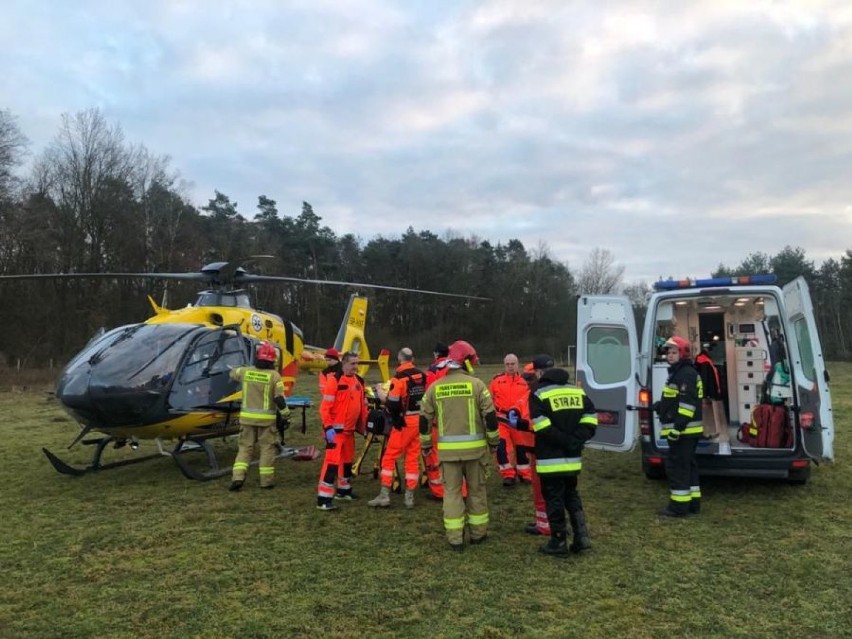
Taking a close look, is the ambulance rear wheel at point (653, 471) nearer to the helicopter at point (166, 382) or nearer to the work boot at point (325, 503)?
the work boot at point (325, 503)

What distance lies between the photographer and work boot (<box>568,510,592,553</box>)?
467cm

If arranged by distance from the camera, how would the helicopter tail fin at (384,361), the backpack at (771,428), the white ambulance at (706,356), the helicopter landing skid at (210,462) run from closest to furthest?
the white ambulance at (706,356) < the backpack at (771,428) < the helicopter landing skid at (210,462) < the helicopter tail fin at (384,361)

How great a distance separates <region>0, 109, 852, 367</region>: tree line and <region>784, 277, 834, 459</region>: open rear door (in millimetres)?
18458

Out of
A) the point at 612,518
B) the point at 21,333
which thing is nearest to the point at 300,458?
the point at 612,518

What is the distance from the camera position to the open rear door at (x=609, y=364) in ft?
21.7

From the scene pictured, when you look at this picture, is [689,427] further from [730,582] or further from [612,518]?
[730,582]

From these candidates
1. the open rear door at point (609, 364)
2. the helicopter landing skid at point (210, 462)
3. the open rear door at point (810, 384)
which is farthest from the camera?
the helicopter landing skid at point (210, 462)

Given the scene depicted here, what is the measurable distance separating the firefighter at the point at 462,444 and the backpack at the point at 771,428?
361cm

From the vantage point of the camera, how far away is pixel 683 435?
5.61 metres

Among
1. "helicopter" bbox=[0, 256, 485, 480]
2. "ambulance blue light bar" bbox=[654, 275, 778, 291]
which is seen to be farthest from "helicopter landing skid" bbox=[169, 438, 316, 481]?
"ambulance blue light bar" bbox=[654, 275, 778, 291]

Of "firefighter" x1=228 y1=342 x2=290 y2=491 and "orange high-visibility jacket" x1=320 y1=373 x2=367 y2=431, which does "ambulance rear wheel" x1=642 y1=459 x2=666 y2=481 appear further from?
"firefighter" x1=228 y1=342 x2=290 y2=491

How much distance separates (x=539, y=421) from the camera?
15.4 feet

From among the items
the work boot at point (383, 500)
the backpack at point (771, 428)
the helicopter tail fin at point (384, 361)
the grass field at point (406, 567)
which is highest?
the helicopter tail fin at point (384, 361)

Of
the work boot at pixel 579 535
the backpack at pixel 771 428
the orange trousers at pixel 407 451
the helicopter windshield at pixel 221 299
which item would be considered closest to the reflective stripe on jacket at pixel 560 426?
the work boot at pixel 579 535
